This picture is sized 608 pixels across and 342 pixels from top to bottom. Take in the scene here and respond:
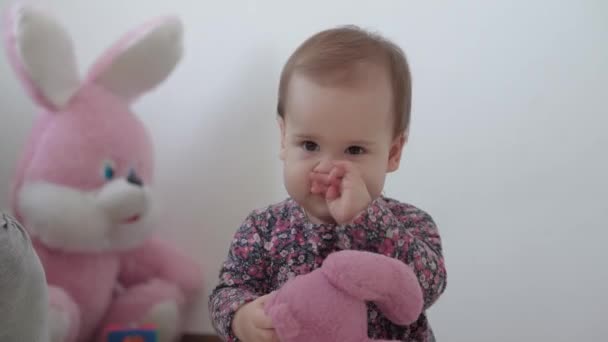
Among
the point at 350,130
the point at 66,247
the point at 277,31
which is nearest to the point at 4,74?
the point at 66,247

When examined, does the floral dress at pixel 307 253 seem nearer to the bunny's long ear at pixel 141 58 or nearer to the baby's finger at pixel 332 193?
the baby's finger at pixel 332 193

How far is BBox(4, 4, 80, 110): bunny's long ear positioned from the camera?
106cm

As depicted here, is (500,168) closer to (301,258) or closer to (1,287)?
(301,258)

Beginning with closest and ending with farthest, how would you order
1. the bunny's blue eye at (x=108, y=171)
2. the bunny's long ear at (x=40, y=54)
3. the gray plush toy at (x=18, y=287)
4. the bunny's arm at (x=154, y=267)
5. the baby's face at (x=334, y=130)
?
the gray plush toy at (x=18, y=287), the baby's face at (x=334, y=130), the bunny's long ear at (x=40, y=54), the bunny's blue eye at (x=108, y=171), the bunny's arm at (x=154, y=267)

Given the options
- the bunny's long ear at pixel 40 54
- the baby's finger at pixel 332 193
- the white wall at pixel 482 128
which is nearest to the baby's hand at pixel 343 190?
the baby's finger at pixel 332 193

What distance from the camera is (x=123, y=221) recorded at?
1.18 metres

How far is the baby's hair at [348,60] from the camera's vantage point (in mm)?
759

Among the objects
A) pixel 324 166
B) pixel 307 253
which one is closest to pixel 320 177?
pixel 324 166

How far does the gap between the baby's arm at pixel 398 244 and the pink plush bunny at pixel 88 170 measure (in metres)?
0.51

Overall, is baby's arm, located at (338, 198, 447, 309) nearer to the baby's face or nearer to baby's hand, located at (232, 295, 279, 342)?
the baby's face

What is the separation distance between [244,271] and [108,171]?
446 mm

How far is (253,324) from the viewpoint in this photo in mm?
734

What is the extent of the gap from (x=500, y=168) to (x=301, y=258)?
1.83 ft

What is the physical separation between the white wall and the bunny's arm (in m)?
0.22
